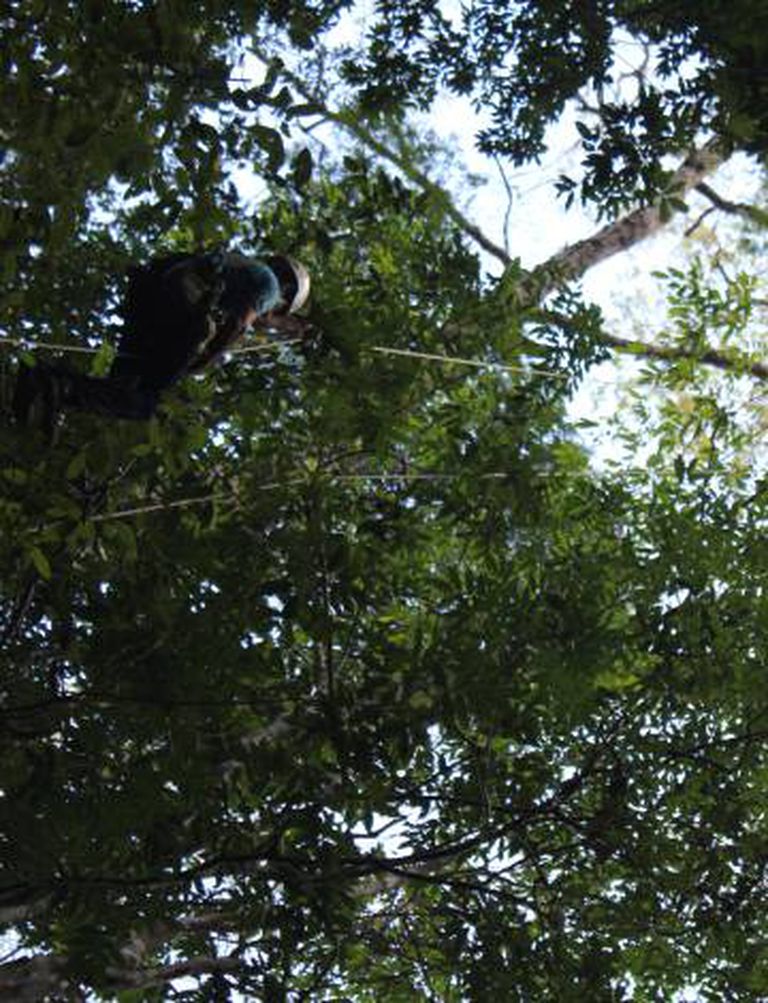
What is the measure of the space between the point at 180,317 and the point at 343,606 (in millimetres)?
1026

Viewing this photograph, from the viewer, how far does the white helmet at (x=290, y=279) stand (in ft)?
10.5

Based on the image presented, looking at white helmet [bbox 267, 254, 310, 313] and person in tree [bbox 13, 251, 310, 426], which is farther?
white helmet [bbox 267, 254, 310, 313]

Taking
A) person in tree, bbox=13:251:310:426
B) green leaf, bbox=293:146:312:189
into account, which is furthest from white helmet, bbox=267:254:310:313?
green leaf, bbox=293:146:312:189

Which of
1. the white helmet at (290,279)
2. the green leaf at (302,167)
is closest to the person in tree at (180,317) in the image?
the white helmet at (290,279)

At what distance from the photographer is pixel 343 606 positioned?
3342 millimetres

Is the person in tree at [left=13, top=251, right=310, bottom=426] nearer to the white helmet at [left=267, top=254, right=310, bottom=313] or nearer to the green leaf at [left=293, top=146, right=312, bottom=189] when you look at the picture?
the white helmet at [left=267, top=254, right=310, bottom=313]

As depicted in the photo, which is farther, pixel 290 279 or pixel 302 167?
pixel 290 279

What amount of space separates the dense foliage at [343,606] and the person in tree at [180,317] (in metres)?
0.10

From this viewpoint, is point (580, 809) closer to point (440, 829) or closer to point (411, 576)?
point (440, 829)

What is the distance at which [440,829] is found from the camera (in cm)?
378

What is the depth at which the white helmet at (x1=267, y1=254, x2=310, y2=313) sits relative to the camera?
10.5ft

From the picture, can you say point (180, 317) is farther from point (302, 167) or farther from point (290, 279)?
point (302, 167)

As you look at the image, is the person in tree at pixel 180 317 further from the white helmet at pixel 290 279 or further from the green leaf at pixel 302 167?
the green leaf at pixel 302 167

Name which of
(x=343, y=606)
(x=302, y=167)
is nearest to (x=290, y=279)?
(x=302, y=167)
